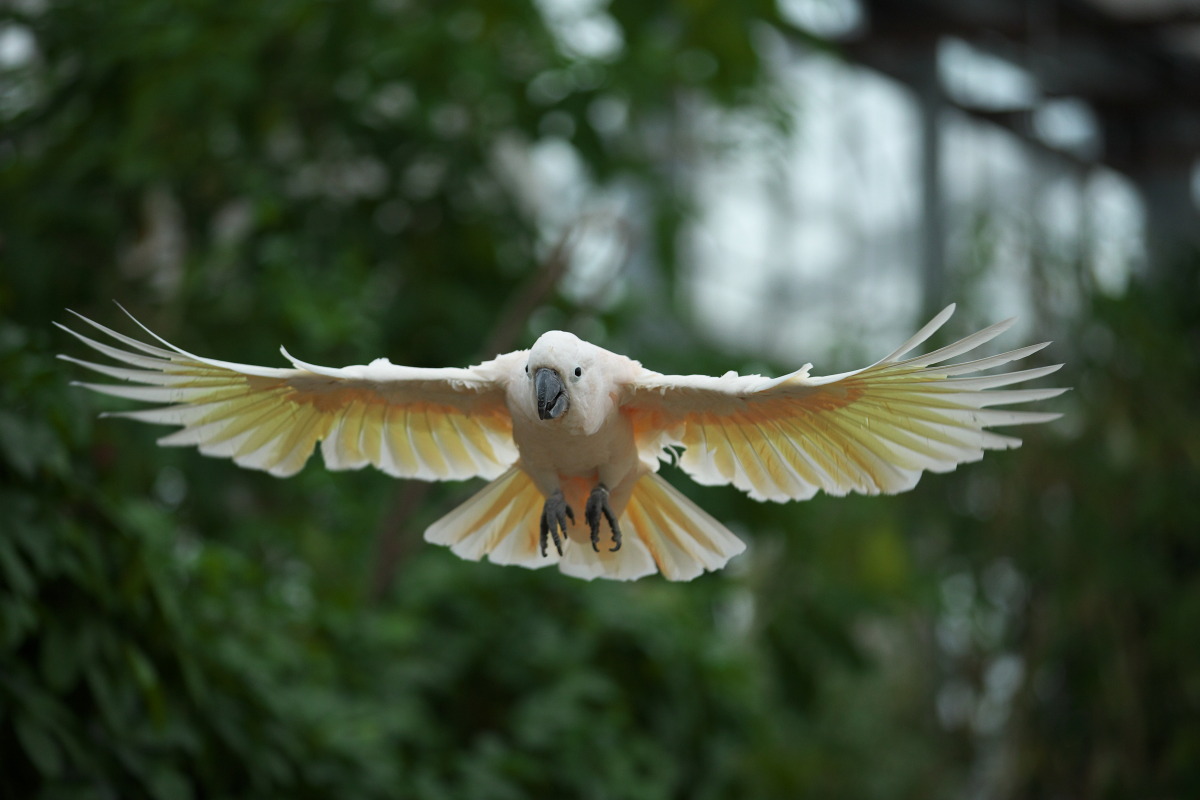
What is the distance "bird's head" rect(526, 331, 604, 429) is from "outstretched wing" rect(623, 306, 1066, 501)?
0.17 meters

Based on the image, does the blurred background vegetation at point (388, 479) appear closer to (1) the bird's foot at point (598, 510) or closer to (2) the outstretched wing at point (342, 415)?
(2) the outstretched wing at point (342, 415)

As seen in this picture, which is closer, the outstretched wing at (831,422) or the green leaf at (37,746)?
the outstretched wing at (831,422)

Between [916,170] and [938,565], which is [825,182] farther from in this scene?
[938,565]

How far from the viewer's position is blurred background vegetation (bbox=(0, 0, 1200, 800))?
2.55m

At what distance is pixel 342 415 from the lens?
212 cm

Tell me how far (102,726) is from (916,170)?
674 cm

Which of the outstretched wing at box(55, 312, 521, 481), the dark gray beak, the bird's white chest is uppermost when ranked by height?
the outstretched wing at box(55, 312, 521, 481)

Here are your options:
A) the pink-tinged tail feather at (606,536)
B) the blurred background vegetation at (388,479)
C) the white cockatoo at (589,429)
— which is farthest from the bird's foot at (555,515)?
the blurred background vegetation at (388,479)

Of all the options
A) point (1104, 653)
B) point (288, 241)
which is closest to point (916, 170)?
point (1104, 653)

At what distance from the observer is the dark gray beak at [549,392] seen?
1.56m

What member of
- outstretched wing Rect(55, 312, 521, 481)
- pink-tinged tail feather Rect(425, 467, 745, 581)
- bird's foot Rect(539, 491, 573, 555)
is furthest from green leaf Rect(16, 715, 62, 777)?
bird's foot Rect(539, 491, 573, 555)

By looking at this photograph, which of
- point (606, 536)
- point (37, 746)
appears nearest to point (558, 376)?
point (606, 536)

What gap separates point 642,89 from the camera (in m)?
3.65

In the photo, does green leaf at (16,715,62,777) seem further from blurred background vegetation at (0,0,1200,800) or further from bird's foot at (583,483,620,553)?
bird's foot at (583,483,620,553)
